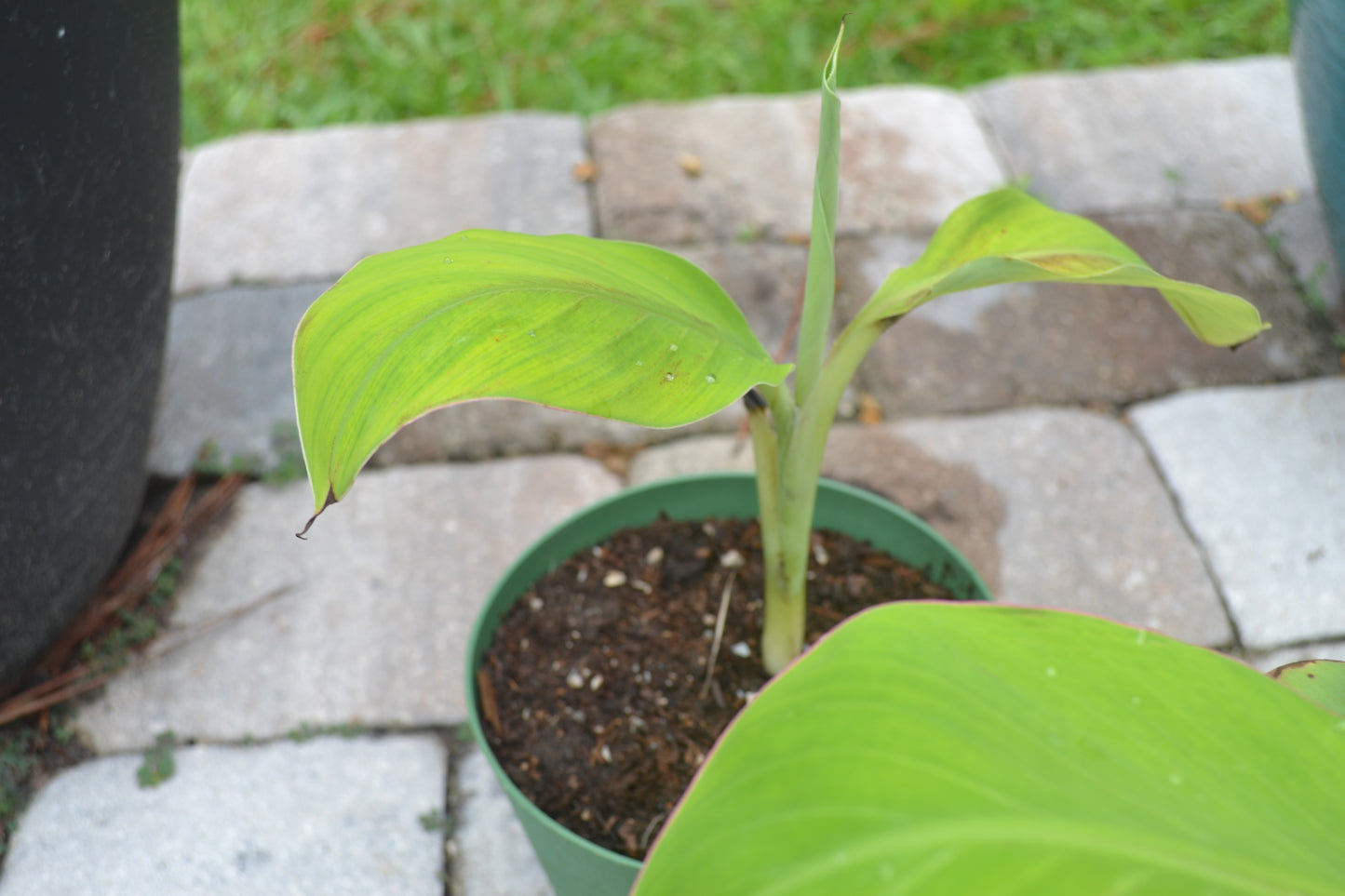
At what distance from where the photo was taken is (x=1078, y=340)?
62.1 inches

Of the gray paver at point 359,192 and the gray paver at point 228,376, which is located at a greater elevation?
the gray paver at point 359,192

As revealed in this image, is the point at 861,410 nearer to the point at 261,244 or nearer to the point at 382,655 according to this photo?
the point at 382,655

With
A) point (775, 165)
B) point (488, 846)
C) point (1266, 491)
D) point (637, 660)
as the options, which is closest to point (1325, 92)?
point (1266, 491)

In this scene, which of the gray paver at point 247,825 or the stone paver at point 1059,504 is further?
the stone paver at point 1059,504

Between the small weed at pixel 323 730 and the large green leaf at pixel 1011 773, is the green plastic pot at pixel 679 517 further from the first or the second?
the large green leaf at pixel 1011 773

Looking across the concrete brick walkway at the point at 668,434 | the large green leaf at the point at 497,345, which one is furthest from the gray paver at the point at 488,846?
the large green leaf at the point at 497,345

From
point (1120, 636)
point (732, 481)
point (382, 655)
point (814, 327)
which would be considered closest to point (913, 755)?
point (1120, 636)

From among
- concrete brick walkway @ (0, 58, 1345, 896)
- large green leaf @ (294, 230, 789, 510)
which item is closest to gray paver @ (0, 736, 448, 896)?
concrete brick walkway @ (0, 58, 1345, 896)

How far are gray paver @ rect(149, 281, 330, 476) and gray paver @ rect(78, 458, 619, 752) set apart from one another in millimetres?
109

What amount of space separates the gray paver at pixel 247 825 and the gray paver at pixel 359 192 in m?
0.82

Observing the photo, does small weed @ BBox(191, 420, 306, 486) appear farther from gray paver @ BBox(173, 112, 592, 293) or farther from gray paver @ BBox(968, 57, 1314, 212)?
gray paver @ BBox(968, 57, 1314, 212)

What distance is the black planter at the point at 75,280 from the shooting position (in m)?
0.90

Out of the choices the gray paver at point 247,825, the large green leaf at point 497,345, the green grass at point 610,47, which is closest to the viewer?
the large green leaf at point 497,345

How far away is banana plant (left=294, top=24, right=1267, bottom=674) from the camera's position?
58cm
